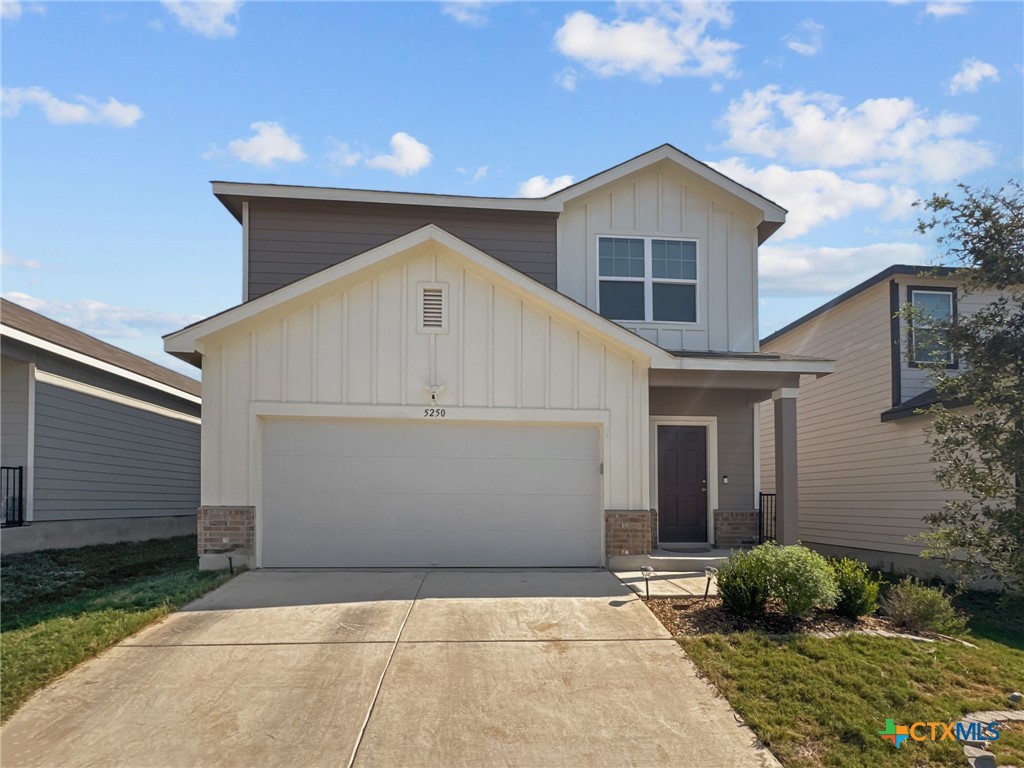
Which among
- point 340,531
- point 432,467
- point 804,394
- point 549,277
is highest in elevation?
point 549,277

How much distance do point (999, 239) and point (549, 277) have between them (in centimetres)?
720

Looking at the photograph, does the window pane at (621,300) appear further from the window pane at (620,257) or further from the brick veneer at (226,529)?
the brick veneer at (226,529)

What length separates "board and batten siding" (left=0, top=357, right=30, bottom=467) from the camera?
1221 cm

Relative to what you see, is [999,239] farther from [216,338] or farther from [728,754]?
[216,338]

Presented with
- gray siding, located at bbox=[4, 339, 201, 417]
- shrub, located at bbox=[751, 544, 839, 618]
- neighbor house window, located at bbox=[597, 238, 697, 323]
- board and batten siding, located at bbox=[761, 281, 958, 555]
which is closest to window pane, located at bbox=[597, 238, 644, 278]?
neighbor house window, located at bbox=[597, 238, 697, 323]

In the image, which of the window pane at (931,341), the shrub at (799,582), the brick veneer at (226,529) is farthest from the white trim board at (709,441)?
the brick veneer at (226,529)

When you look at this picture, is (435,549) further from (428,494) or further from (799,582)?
(799,582)

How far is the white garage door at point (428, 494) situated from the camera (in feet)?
33.2

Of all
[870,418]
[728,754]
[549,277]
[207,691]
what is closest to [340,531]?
[207,691]

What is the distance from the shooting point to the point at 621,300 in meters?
12.5

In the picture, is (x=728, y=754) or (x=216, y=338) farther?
(x=216, y=338)

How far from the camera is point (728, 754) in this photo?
5.11m

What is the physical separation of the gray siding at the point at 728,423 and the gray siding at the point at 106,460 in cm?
1040

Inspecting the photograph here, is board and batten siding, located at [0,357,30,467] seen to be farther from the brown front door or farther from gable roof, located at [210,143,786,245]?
the brown front door
